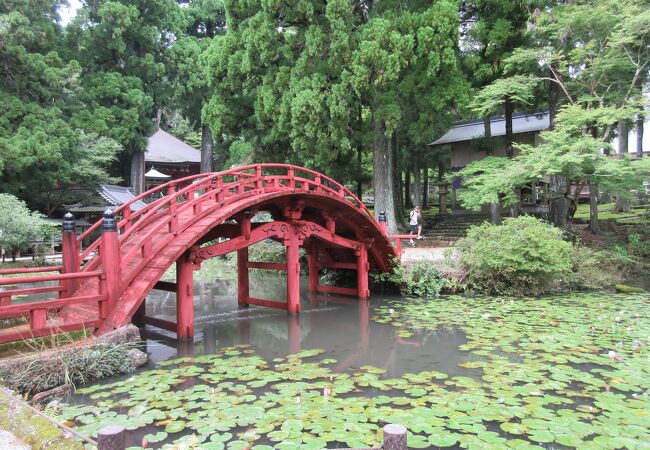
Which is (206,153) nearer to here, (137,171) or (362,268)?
(137,171)

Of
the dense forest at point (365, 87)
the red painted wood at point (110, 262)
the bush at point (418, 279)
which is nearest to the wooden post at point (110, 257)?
the red painted wood at point (110, 262)

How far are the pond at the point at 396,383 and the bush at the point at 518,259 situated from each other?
1498 mm

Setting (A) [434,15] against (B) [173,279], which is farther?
(B) [173,279]

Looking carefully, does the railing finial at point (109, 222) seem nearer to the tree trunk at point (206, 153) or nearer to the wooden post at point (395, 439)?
the wooden post at point (395, 439)

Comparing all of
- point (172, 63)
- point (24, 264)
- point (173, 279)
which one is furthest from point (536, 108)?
point (24, 264)

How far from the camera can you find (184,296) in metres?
8.66

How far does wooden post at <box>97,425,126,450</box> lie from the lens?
8.73 ft

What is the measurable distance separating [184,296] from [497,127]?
22.6 metres

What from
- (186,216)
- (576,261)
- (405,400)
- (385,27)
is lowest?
(405,400)

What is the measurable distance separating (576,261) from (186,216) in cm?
1144

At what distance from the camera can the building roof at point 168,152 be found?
111ft

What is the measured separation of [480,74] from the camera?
57.5 feet

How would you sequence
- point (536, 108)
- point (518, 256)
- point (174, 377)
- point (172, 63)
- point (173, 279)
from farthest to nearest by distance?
point (172, 63), point (536, 108), point (173, 279), point (518, 256), point (174, 377)

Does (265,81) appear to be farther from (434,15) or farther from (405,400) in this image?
(405,400)
